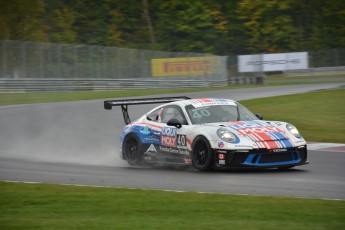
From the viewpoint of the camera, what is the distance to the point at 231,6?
68.6 m

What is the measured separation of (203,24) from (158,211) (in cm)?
5665

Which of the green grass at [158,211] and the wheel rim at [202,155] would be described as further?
the wheel rim at [202,155]

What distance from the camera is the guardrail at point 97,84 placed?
119ft

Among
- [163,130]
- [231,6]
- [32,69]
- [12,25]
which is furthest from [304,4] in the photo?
[163,130]

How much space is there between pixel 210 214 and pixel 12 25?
142 feet

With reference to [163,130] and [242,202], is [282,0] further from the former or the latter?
[242,202]

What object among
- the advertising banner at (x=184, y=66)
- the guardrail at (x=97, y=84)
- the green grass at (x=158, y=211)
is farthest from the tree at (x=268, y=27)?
the green grass at (x=158, y=211)

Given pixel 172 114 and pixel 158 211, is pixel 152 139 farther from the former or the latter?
pixel 158 211

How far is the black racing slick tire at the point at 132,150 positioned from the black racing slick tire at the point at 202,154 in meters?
1.71

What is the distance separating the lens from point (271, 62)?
172 ft

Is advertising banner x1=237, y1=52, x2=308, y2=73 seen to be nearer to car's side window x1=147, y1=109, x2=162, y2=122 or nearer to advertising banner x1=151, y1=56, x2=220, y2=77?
advertising banner x1=151, y1=56, x2=220, y2=77

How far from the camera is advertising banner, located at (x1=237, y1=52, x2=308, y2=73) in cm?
5203

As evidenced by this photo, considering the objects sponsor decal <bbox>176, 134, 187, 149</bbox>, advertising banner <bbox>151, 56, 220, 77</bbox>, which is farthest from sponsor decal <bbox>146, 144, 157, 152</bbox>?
advertising banner <bbox>151, 56, 220, 77</bbox>

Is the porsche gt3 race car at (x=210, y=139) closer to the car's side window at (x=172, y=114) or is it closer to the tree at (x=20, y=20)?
the car's side window at (x=172, y=114)
